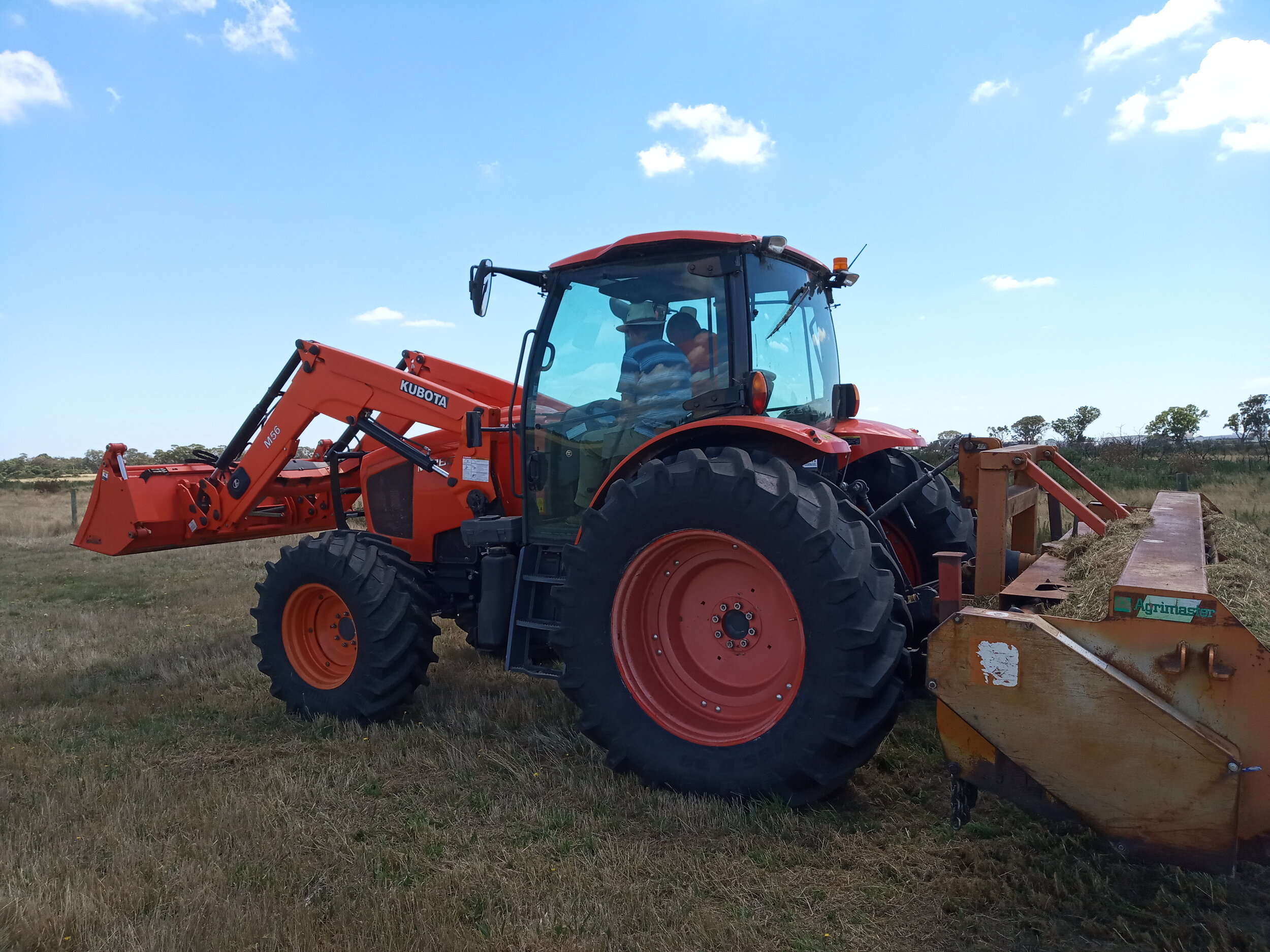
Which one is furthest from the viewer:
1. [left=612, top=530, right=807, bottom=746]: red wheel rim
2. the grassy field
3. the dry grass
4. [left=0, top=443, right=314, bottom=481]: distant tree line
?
[left=0, top=443, right=314, bottom=481]: distant tree line

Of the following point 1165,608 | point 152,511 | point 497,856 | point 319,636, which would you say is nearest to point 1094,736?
point 1165,608

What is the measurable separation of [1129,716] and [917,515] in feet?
8.85

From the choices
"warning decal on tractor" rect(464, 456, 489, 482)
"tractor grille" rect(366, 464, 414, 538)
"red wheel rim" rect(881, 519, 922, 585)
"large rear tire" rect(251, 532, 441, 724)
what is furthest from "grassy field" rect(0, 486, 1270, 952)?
"warning decal on tractor" rect(464, 456, 489, 482)

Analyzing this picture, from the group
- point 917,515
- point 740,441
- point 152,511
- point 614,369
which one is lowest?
point 152,511

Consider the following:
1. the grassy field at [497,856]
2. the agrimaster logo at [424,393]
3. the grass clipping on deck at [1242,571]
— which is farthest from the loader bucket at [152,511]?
the grass clipping on deck at [1242,571]

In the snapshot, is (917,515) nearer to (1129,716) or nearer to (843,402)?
(843,402)

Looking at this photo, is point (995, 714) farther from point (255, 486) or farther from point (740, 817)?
point (255, 486)

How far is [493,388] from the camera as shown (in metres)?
6.54

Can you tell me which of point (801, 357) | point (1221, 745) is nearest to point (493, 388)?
point (801, 357)

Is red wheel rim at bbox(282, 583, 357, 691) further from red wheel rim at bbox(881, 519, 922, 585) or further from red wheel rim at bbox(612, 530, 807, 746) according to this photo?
red wheel rim at bbox(881, 519, 922, 585)

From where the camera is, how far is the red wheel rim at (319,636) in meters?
5.25

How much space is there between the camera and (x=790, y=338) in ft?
15.4

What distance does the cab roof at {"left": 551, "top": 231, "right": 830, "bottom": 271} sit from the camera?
4.24 meters

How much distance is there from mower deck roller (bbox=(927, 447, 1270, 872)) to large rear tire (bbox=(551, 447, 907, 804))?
42 cm
